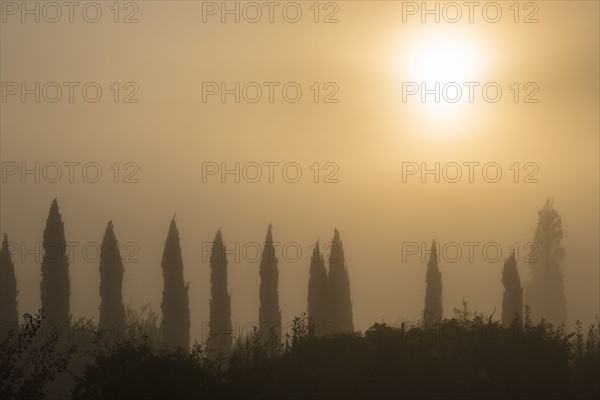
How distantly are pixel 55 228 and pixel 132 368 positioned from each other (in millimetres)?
37054

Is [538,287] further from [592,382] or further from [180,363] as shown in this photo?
[180,363]

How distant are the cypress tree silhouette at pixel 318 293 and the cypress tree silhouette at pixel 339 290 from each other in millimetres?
465

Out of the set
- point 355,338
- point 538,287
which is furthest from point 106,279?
point 538,287

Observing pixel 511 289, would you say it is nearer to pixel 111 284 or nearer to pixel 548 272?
pixel 548 272

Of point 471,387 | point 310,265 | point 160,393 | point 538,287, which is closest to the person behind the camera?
point 160,393

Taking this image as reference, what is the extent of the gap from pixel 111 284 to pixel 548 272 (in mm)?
41322

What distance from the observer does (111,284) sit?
211ft

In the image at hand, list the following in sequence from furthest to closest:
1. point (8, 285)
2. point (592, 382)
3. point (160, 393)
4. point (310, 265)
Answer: point (310, 265), point (8, 285), point (592, 382), point (160, 393)

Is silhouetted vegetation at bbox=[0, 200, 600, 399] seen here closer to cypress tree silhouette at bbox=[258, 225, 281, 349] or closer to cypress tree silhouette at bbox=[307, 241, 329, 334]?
cypress tree silhouette at bbox=[258, 225, 281, 349]

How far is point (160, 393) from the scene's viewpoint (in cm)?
2825

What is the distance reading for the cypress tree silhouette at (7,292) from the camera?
6231 centimetres

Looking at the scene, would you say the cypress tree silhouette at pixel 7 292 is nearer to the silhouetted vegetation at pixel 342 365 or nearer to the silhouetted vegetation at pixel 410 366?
the silhouetted vegetation at pixel 342 365

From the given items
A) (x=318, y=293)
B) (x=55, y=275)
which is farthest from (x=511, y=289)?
(x=55, y=275)

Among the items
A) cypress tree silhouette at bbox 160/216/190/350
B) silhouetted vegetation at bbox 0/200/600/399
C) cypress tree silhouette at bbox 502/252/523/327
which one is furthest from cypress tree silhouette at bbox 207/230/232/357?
cypress tree silhouette at bbox 502/252/523/327
